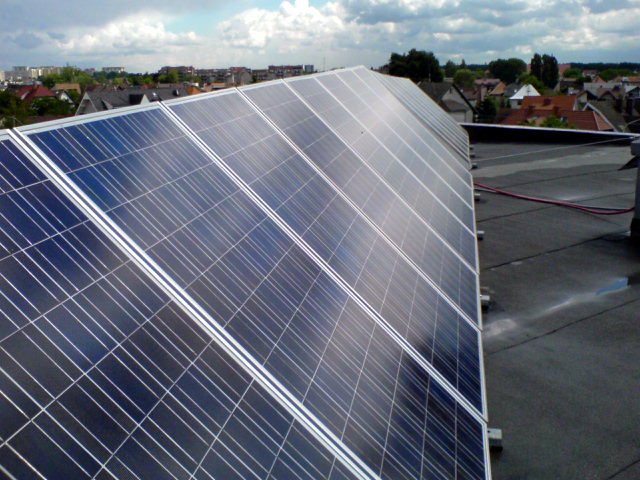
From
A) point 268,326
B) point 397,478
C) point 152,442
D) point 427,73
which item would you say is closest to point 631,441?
point 397,478

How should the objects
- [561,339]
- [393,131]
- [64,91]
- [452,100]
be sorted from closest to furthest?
[561,339] < [393,131] < [452,100] < [64,91]

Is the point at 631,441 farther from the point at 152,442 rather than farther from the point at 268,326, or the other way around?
the point at 152,442

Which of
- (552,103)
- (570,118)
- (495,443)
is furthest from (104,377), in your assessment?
(552,103)

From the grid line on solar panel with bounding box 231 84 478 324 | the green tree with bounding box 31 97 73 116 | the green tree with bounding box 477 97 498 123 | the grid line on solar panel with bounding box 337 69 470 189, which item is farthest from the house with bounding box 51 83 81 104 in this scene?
the grid line on solar panel with bounding box 231 84 478 324

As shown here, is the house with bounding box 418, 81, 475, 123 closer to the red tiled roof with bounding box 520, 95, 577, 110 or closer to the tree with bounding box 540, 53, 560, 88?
the red tiled roof with bounding box 520, 95, 577, 110

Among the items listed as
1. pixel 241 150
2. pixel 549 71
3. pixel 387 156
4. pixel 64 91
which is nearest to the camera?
pixel 241 150

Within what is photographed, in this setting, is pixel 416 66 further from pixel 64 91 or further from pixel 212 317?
pixel 212 317

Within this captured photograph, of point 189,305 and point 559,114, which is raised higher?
point 189,305
